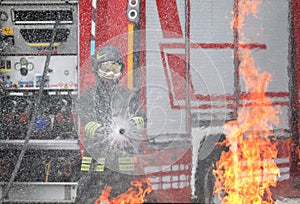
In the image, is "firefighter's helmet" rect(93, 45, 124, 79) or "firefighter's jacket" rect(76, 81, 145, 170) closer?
"firefighter's helmet" rect(93, 45, 124, 79)

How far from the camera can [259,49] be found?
5.06 meters

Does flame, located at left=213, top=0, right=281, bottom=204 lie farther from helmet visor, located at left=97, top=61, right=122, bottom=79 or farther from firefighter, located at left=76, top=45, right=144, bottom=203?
helmet visor, located at left=97, top=61, right=122, bottom=79

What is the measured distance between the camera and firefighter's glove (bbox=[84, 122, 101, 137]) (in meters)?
4.53

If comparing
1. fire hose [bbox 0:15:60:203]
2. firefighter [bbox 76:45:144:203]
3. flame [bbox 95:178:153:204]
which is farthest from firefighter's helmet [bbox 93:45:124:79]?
flame [bbox 95:178:153:204]

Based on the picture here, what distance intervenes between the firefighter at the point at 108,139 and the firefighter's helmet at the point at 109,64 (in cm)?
11

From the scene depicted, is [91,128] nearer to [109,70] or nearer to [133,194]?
[109,70]

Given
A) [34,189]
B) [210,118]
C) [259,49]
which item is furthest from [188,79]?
[34,189]

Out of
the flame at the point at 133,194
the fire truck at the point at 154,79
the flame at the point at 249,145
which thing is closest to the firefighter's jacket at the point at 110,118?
the fire truck at the point at 154,79

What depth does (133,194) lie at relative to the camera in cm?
484

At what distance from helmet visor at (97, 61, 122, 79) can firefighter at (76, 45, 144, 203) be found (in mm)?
136

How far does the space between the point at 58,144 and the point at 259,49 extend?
7.06 ft

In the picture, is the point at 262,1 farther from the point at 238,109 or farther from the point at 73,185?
the point at 73,185

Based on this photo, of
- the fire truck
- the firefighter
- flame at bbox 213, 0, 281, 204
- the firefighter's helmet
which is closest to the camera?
the firefighter's helmet

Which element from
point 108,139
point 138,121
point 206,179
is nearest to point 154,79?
point 138,121
